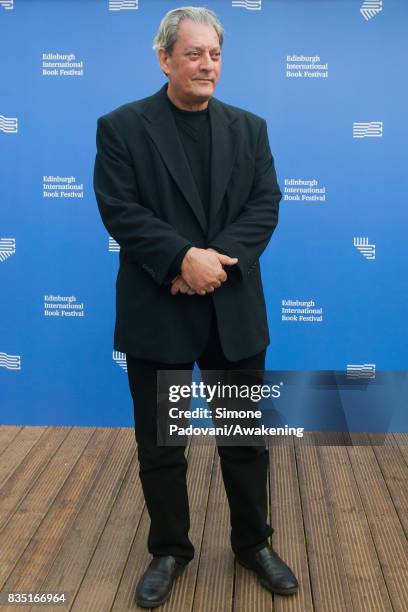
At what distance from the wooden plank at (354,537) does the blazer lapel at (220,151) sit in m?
1.20

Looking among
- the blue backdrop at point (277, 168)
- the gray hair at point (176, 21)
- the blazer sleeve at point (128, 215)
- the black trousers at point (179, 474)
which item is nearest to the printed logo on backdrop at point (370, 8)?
the blue backdrop at point (277, 168)

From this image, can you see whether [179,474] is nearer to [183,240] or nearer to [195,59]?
[183,240]

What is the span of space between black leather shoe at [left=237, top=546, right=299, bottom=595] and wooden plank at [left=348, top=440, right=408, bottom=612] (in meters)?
0.30

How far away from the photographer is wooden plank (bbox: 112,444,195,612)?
240 centimetres

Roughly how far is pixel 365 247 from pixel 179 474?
166cm

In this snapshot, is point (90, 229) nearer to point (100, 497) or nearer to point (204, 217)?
point (100, 497)

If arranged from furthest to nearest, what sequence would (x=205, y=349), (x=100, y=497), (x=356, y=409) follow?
(x=356, y=409) < (x=100, y=497) < (x=205, y=349)

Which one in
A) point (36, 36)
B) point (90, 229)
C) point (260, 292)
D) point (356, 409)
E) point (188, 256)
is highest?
point (36, 36)

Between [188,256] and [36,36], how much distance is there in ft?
6.25

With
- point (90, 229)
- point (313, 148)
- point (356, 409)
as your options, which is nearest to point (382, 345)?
point (356, 409)

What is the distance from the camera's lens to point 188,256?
2188mm

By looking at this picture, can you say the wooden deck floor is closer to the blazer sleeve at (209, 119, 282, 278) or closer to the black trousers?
the black trousers

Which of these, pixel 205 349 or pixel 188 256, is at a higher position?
pixel 188 256

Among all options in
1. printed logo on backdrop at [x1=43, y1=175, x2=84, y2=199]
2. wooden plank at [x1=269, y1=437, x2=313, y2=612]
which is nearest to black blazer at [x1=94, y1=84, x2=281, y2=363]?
wooden plank at [x1=269, y1=437, x2=313, y2=612]
